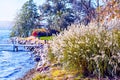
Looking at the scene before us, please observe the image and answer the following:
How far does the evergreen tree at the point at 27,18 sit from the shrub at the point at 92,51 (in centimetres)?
2672

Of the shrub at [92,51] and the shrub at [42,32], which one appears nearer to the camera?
the shrub at [92,51]

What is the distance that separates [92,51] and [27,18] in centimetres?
2745

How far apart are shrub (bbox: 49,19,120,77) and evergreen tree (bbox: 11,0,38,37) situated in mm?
26719

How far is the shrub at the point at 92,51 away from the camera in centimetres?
536

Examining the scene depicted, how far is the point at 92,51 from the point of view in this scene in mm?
5598

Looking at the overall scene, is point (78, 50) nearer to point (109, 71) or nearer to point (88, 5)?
point (109, 71)

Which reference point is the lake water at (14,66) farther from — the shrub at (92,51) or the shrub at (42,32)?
the shrub at (42,32)

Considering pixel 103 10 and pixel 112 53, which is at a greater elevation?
pixel 103 10

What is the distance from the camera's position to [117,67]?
5.33m

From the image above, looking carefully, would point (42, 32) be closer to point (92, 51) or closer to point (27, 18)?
point (27, 18)

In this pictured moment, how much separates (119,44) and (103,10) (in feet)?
6.06

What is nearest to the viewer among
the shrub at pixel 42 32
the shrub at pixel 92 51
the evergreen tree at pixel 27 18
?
the shrub at pixel 92 51

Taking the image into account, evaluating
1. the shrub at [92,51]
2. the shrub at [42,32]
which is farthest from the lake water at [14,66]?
the shrub at [42,32]

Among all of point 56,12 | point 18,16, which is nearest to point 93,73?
point 56,12
